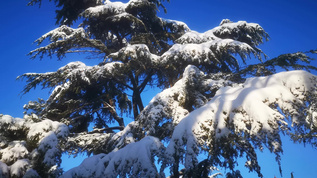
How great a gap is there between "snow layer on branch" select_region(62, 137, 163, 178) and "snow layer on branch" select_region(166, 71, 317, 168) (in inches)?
15.2

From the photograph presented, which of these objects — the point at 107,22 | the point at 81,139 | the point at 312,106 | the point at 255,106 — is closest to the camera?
the point at 312,106

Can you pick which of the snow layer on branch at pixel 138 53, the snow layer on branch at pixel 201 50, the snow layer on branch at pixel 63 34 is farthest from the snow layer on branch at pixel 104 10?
the snow layer on branch at pixel 201 50

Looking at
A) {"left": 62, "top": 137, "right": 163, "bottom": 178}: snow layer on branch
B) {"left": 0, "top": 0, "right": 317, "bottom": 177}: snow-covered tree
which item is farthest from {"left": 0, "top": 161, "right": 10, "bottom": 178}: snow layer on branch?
{"left": 62, "top": 137, "right": 163, "bottom": 178}: snow layer on branch

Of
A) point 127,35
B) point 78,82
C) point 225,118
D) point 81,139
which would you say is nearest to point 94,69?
point 78,82

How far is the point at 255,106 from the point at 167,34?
645 cm

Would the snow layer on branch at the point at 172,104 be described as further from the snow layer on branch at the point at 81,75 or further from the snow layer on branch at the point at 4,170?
the snow layer on branch at the point at 4,170

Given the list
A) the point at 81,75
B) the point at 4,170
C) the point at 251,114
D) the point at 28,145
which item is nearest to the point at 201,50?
the point at 251,114

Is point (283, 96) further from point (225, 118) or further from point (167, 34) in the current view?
point (167, 34)

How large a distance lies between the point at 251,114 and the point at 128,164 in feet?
7.38

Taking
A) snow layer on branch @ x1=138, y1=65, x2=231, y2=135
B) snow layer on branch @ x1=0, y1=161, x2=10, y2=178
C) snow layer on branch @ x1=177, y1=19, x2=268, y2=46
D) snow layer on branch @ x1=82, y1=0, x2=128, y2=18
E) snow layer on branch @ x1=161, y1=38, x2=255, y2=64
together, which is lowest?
snow layer on branch @ x1=0, y1=161, x2=10, y2=178

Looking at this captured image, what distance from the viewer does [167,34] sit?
8.91 meters

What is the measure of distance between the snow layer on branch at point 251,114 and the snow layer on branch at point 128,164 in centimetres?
39

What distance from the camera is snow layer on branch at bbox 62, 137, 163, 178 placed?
344 cm

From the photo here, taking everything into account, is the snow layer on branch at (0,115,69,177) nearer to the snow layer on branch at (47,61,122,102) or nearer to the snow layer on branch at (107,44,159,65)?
the snow layer on branch at (47,61,122,102)
